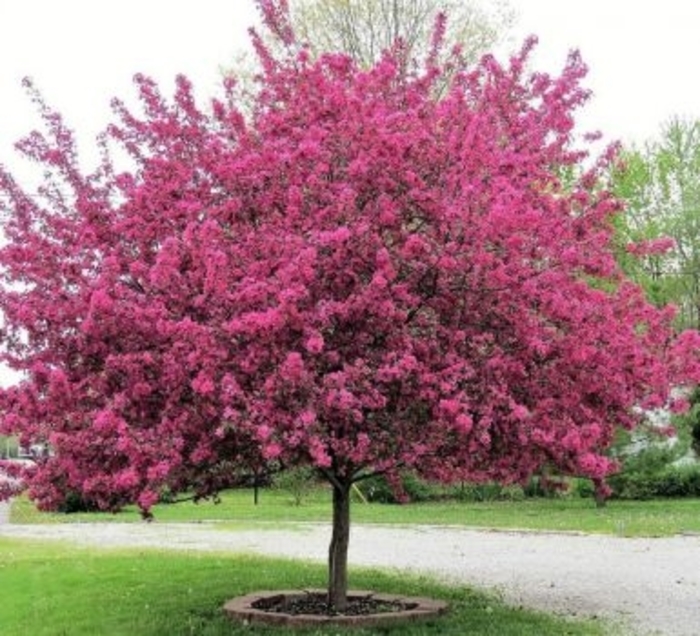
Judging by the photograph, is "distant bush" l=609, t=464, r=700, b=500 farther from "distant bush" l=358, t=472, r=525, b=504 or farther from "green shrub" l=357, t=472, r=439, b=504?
"green shrub" l=357, t=472, r=439, b=504

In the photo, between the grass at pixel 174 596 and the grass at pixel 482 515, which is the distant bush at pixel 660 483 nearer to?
the grass at pixel 482 515

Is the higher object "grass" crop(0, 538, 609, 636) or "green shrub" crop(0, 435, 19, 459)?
"green shrub" crop(0, 435, 19, 459)

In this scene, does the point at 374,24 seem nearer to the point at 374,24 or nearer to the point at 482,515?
the point at 374,24

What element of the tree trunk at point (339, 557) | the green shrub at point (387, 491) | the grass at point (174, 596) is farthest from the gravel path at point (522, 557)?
the green shrub at point (387, 491)

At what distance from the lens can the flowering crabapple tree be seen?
8633mm

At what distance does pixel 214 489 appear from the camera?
32.5 feet

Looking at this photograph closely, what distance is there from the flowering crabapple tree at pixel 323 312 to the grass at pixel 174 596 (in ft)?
4.90

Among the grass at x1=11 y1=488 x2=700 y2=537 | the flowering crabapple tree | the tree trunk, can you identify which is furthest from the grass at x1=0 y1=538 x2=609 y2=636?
the grass at x1=11 y1=488 x2=700 y2=537

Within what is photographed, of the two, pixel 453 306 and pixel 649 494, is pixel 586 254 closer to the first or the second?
pixel 453 306

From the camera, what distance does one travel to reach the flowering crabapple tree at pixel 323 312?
8.63 metres

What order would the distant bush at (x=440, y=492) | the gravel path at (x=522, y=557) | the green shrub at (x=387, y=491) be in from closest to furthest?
the gravel path at (x=522, y=557) < the distant bush at (x=440, y=492) < the green shrub at (x=387, y=491)

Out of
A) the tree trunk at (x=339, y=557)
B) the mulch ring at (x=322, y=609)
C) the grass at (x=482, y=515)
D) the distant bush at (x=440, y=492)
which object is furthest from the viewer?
the distant bush at (x=440, y=492)

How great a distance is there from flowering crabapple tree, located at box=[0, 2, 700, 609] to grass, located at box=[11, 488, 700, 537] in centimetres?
1221

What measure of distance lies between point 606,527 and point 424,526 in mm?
3937
